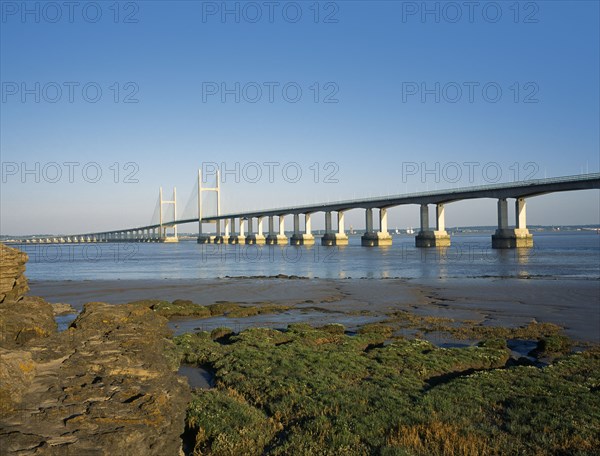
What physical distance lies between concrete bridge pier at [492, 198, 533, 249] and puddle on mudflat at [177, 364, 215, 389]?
85039 millimetres

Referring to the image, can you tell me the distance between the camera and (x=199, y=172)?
570ft

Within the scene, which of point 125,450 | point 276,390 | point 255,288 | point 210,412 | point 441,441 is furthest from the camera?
point 255,288

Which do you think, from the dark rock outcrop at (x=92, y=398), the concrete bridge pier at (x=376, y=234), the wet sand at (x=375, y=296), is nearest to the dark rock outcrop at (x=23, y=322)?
the dark rock outcrop at (x=92, y=398)

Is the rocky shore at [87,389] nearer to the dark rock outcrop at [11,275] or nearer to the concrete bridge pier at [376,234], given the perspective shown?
the dark rock outcrop at [11,275]

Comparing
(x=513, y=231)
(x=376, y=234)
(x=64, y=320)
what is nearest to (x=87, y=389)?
(x=64, y=320)

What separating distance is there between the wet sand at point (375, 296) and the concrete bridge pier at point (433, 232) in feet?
216

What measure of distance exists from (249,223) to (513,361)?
510 ft

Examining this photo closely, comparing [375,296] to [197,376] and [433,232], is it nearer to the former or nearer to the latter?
[197,376]

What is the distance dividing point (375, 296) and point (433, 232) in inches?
3104

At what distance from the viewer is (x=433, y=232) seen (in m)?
108

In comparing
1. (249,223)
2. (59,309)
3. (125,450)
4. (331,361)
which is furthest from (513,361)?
(249,223)

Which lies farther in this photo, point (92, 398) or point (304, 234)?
point (304, 234)

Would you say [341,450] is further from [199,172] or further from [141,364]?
[199,172]

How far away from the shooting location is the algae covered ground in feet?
27.9
